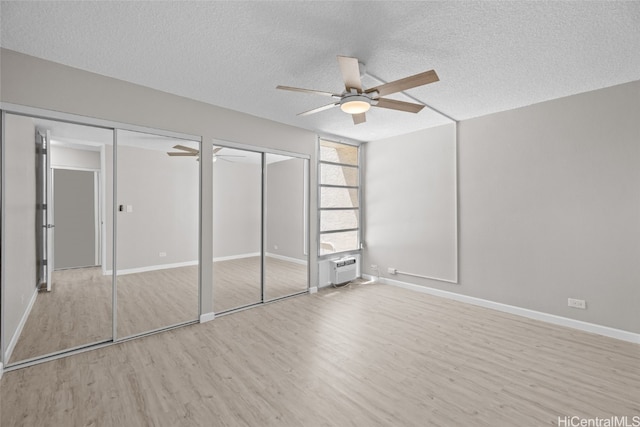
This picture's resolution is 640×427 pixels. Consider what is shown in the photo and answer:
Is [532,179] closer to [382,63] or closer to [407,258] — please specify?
[407,258]

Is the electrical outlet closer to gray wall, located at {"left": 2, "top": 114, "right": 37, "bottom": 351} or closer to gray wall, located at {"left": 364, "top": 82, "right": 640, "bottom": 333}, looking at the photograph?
gray wall, located at {"left": 364, "top": 82, "right": 640, "bottom": 333}

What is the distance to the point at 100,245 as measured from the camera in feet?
13.5

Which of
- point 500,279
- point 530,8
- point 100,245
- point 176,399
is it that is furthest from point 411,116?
point 100,245

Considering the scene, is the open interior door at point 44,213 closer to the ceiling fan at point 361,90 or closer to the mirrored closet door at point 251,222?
the mirrored closet door at point 251,222

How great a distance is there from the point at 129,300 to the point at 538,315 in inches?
215

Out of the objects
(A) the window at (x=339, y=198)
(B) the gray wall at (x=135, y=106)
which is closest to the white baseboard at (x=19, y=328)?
(B) the gray wall at (x=135, y=106)

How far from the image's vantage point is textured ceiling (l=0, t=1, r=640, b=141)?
195 cm

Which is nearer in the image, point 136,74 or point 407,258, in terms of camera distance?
point 136,74

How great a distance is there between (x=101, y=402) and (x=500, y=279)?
4.63 meters

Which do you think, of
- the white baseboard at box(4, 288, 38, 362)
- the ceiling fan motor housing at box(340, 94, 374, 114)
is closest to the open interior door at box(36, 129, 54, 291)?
the white baseboard at box(4, 288, 38, 362)

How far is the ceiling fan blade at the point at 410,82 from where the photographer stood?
205 centimetres

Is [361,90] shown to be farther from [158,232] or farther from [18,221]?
[18,221]

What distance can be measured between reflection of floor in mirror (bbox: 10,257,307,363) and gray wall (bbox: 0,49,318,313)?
1.55ft

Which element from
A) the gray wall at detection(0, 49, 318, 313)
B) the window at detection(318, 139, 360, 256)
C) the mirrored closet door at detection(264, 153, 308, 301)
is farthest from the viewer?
the window at detection(318, 139, 360, 256)
